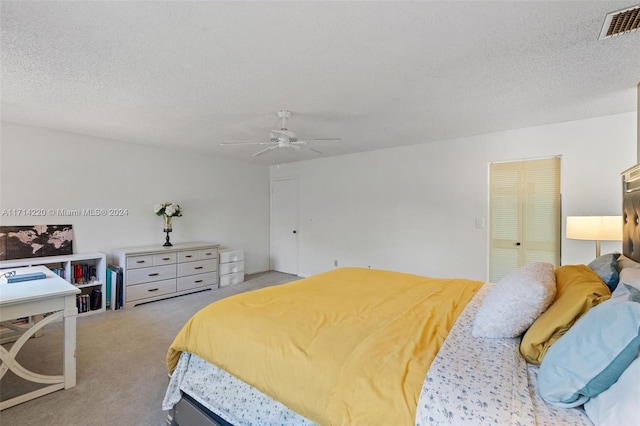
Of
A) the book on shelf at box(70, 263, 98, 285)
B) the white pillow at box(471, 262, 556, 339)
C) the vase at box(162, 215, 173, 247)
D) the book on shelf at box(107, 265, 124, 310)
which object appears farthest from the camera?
the vase at box(162, 215, 173, 247)

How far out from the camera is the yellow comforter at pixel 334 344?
1079 millimetres

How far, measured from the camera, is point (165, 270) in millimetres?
4328

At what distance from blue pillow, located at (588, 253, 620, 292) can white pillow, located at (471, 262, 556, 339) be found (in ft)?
1.53

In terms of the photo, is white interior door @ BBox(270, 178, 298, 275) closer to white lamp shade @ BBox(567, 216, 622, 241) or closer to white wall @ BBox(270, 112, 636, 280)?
white wall @ BBox(270, 112, 636, 280)

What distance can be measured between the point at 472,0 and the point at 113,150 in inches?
183

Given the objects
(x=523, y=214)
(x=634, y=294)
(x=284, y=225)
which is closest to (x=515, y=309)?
(x=634, y=294)

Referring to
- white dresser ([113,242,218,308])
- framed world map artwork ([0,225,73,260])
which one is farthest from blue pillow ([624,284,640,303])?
framed world map artwork ([0,225,73,260])

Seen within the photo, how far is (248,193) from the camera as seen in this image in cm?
602

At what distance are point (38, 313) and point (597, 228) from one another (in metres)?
4.43

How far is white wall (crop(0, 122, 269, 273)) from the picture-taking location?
3.57 m

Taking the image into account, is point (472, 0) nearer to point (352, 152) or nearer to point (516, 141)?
point (516, 141)

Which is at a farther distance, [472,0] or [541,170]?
[541,170]

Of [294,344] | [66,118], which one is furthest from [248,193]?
[294,344]

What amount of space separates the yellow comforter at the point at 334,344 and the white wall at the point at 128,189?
325 centimetres
